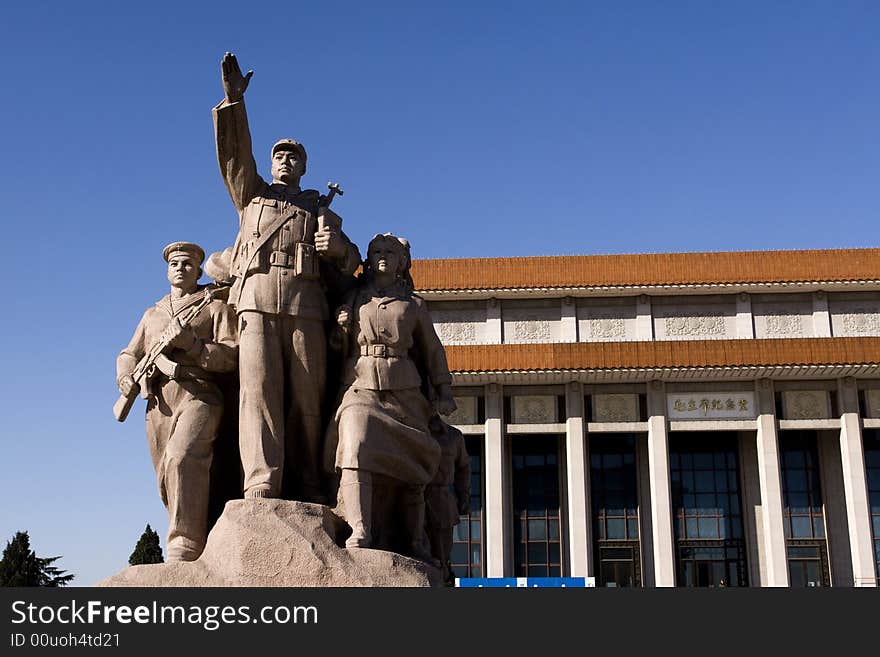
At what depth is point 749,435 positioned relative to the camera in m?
31.7

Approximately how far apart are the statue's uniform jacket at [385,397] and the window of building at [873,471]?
27.0m

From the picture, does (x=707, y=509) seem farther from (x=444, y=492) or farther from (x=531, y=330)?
(x=444, y=492)

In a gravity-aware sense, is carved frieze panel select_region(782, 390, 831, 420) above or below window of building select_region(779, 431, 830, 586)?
above

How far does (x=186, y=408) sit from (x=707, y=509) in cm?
2701

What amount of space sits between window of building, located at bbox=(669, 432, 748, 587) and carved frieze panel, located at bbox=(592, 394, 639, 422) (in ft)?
6.52

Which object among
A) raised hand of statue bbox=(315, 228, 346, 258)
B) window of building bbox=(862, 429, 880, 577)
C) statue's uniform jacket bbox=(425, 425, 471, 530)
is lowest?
statue's uniform jacket bbox=(425, 425, 471, 530)

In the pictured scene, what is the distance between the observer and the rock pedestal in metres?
5.82

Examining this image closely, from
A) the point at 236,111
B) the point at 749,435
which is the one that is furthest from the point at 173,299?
the point at 749,435

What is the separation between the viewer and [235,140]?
6848 mm

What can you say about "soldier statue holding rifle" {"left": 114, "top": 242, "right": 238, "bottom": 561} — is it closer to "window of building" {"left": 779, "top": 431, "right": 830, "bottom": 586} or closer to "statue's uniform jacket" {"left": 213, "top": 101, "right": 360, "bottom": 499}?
"statue's uniform jacket" {"left": 213, "top": 101, "right": 360, "bottom": 499}

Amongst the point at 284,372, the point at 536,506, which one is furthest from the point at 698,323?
the point at 284,372

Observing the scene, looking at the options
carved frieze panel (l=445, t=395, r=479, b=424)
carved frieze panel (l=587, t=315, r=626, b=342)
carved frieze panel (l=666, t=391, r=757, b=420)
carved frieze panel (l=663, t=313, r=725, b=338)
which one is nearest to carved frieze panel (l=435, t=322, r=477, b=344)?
carved frieze panel (l=445, t=395, r=479, b=424)

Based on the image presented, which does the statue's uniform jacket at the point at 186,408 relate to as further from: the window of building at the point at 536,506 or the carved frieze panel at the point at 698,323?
the carved frieze panel at the point at 698,323

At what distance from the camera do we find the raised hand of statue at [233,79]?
260 inches
